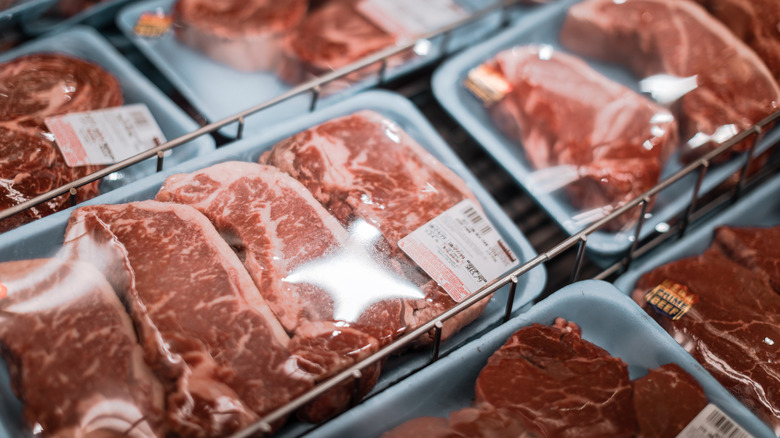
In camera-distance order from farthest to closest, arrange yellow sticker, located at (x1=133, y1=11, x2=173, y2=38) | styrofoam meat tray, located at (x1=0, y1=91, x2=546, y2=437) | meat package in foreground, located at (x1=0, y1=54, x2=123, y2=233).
A: yellow sticker, located at (x1=133, y1=11, x2=173, y2=38), meat package in foreground, located at (x1=0, y1=54, x2=123, y2=233), styrofoam meat tray, located at (x1=0, y1=91, x2=546, y2=437)

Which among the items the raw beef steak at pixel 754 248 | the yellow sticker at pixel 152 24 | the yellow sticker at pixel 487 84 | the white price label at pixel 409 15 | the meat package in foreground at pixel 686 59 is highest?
the meat package in foreground at pixel 686 59

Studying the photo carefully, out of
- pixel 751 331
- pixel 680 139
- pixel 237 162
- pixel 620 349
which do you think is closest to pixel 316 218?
pixel 237 162

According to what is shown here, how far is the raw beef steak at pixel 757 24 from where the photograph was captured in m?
2.67

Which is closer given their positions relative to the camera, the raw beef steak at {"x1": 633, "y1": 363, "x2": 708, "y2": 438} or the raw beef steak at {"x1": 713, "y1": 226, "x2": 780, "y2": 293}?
the raw beef steak at {"x1": 633, "y1": 363, "x2": 708, "y2": 438}

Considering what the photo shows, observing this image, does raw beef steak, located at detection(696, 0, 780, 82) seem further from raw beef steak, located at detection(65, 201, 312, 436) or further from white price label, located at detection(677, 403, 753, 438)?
raw beef steak, located at detection(65, 201, 312, 436)

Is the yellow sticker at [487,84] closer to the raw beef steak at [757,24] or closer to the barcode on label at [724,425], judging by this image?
the raw beef steak at [757,24]

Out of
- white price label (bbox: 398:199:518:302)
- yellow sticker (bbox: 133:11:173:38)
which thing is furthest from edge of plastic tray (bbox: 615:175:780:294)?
yellow sticker (bbox: 133:11:173:38)

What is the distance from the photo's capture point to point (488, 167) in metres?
2.73

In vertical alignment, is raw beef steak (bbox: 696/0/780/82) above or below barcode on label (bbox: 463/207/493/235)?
above

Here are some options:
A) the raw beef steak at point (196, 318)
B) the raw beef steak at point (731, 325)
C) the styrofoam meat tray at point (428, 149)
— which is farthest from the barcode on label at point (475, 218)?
the raw beef steak at point (196, 318)

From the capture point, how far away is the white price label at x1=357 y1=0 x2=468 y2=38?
117 inches

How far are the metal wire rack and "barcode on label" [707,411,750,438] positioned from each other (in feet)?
1.70

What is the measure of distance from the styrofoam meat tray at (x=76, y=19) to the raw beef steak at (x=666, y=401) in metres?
2.61

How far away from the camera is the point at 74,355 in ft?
5.18
